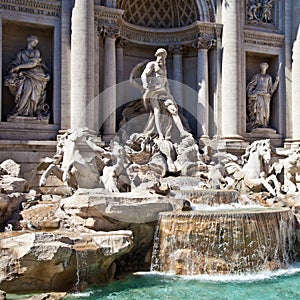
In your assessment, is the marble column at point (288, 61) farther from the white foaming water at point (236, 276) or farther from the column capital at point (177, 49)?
the white foaming water at point (236, 276)

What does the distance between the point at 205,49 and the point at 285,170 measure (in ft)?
17.3

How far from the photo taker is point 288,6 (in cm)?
1761

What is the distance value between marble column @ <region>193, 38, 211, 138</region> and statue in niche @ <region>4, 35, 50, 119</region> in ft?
17.4

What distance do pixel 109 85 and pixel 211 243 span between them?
272 inches

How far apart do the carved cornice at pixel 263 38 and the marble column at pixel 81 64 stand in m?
6.16

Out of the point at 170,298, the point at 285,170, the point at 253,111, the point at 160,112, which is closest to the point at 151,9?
the point at 160,112

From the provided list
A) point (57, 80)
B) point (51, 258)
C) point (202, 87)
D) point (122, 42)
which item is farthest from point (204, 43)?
point (51, 258)

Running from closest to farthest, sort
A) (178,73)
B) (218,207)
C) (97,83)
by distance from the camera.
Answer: (218,207)
(97,83)
(178,73)

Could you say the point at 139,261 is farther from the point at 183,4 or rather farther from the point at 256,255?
the point at 183,4

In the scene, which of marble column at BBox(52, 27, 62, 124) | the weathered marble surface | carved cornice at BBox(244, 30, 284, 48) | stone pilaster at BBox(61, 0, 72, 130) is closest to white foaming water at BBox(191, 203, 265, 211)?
the weathered marble surface

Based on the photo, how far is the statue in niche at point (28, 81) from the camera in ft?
44.6

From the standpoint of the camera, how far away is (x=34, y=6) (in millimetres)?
13906

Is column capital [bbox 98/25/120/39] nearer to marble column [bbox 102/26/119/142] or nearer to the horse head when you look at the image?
marble column [bbox 102/26/119/142]

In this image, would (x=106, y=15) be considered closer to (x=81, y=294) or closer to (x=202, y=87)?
(x=202, y=87)
